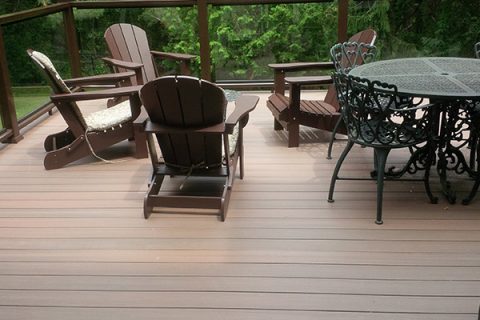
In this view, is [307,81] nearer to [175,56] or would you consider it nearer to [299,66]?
[299,66]

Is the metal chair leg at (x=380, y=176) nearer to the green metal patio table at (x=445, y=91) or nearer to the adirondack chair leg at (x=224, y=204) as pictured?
the green metal patio table at (x=445, y=91)

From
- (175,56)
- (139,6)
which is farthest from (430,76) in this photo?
(139,6)

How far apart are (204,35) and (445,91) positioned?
338cm

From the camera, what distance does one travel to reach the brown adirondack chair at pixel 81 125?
3.71m

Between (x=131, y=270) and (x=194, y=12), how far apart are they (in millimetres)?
4011

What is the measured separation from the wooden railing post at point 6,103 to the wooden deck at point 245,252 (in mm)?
911

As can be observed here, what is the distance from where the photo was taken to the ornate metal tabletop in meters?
2.80

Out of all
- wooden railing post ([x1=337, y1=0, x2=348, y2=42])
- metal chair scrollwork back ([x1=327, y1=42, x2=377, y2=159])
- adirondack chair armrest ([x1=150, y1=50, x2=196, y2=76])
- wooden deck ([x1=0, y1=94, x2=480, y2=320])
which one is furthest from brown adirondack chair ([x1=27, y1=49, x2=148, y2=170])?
wooden railing post ([x1=337, y1=0, x2=348, y2=42])

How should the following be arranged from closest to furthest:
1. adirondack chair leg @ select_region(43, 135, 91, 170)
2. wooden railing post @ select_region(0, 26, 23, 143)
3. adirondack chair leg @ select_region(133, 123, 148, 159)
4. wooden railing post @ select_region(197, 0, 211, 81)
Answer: adirondack chair leg @ select_region(43, 135, 91, 170)
adirondack chair leg @ select_region(133, 123, 148, 159)
wooden railing post @ select_region(0, 26, 23, 143)
wooden railing post @ select_region(197, 0, 211, 81)

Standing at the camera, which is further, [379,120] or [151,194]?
[151,194]

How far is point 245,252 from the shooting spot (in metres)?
2.62

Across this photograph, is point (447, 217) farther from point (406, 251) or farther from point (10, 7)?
point (10, 7)

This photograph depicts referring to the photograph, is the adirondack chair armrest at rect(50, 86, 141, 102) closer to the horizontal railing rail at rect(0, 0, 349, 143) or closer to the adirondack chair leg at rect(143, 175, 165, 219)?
the adirondack chair leg at rect(143, 175, 165, 219)

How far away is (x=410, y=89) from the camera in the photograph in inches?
113
